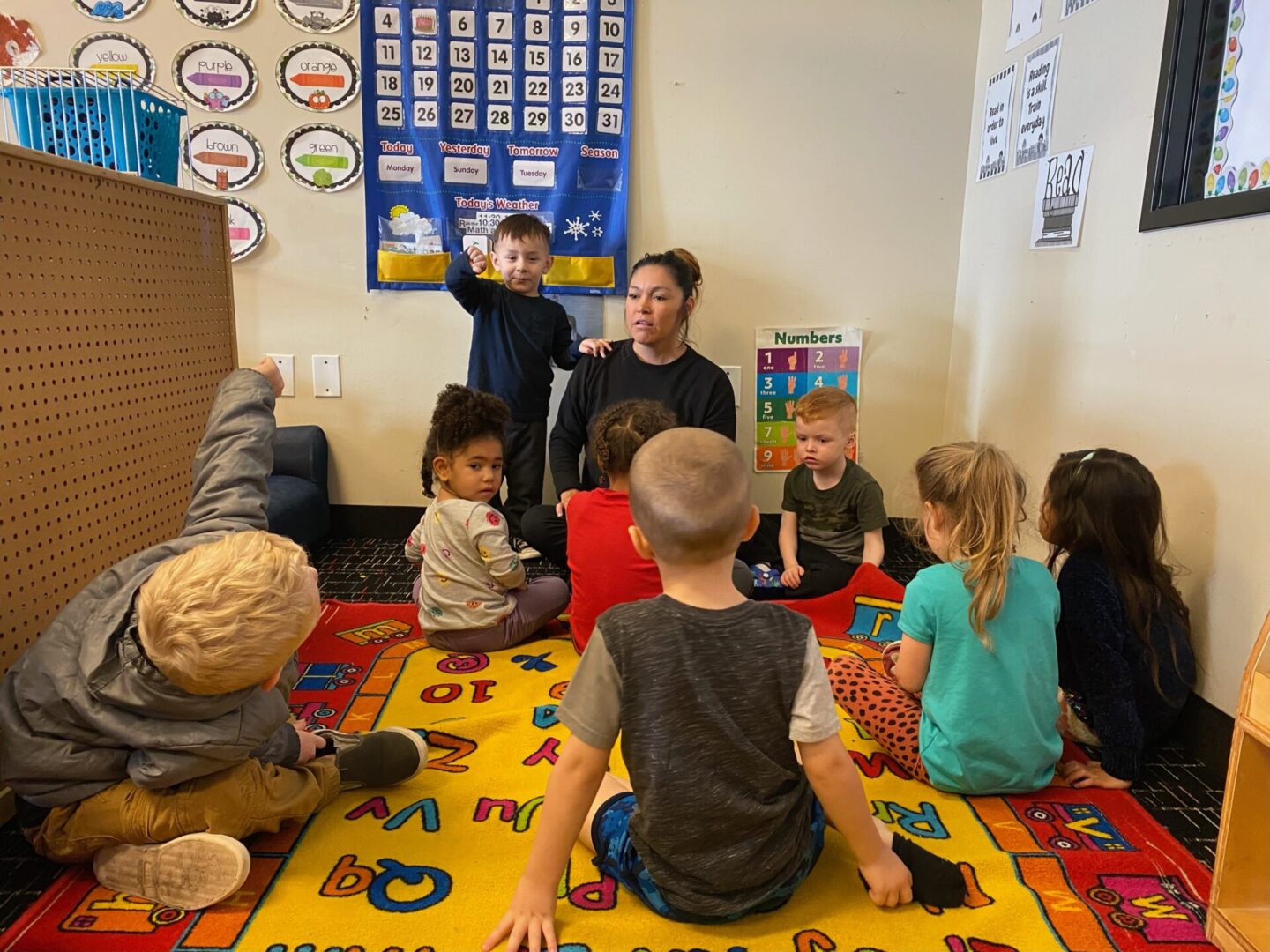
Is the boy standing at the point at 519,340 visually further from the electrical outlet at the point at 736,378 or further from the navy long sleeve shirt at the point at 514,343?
the electrical outlet at the point at 736,378

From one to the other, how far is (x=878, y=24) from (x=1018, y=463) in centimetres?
161

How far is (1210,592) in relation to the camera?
6.03ft

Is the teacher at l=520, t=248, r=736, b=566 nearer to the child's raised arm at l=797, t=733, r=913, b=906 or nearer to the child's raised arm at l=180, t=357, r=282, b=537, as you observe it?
the child's raised arm at l=180, t=357, r=282, b=537

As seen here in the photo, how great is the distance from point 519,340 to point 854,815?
2.16 m

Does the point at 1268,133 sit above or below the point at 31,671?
above

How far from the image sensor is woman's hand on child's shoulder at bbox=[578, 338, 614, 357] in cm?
294

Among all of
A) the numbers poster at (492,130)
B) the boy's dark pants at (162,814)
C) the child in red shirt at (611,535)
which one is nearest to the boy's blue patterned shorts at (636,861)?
the boy's dark pants at (162,814)

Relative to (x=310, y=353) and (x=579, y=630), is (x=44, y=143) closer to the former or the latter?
(x=310, y=353)

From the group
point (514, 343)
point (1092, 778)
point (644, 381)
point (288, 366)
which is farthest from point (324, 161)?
point (1092, 778)

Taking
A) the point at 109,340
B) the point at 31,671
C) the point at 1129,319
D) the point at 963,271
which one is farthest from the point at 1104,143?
the point at 31,671

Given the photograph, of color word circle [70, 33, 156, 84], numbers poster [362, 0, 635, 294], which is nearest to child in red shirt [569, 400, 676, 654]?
numbers poster [362, 0, 635, 294]

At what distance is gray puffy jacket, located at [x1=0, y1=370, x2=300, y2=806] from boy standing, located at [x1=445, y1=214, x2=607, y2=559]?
1635 mm

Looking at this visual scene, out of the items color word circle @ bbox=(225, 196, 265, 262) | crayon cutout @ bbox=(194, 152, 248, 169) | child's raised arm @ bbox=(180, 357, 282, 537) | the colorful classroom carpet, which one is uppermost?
crayon cutout @ bbox=(194, 152, 248, 169)

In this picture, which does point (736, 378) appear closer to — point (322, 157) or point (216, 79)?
point (322, 157)
